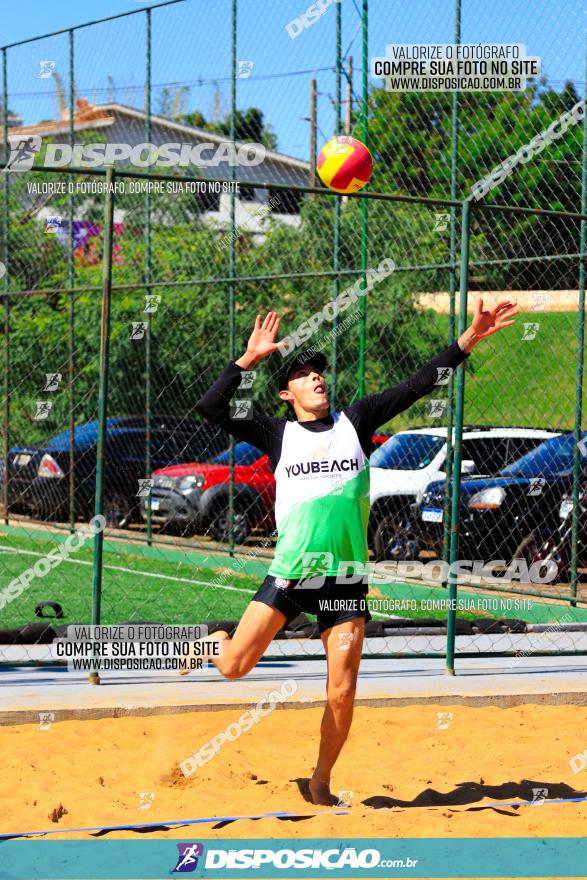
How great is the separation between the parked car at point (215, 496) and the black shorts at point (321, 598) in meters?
9.98

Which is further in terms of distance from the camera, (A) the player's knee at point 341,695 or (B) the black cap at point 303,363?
(B) the black cap at point 303,363

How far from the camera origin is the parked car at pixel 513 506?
13.8 meters

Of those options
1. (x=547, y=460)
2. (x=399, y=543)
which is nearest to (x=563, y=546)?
(x=547, y=460)

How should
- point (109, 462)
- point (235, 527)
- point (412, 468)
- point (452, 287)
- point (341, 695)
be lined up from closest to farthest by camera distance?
point (341, 695) < point (452, 287) < point (412, 468) < point (235, 527) < point (109, 462)

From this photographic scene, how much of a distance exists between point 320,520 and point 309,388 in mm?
636

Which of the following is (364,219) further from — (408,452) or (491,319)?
(491,319)

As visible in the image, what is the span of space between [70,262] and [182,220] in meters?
2.99

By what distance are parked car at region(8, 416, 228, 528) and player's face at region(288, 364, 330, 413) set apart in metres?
10.8

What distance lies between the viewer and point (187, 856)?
5121mm

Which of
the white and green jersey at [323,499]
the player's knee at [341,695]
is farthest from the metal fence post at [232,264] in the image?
the player's knee at [341,695]

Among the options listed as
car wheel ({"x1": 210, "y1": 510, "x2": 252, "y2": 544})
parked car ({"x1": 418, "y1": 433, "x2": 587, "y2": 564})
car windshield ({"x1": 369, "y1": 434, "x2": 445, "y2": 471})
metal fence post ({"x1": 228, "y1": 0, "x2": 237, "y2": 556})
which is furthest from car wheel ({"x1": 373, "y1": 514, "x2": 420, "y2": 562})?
car wheel ({"x1": 210, "y1": 510, "x2": 252, "y2": 544})

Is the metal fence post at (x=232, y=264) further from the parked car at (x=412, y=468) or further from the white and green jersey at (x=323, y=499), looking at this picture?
the white and green jersey at (x=323, y=499)

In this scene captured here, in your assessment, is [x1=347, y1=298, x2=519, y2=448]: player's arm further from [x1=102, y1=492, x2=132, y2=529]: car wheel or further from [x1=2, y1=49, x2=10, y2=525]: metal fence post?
[x1=102, y1=492, x2=132, y2=529]: car wheel

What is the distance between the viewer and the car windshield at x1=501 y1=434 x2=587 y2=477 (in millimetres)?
14281
